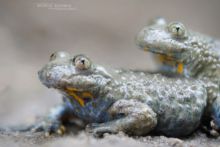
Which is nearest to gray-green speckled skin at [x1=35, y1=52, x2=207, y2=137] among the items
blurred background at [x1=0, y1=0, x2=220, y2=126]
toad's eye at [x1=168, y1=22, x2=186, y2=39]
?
toad's eye at [x1=168, y1=22, x2=186, y2=39]

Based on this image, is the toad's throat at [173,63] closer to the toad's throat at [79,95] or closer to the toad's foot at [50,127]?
the toad's throat at [79,95]

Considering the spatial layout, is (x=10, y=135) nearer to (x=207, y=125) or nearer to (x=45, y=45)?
(x=207, y=125)

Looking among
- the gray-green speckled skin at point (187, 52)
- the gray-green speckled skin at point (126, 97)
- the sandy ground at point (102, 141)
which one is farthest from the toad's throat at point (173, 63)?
the sandy ground at point (102, 141)

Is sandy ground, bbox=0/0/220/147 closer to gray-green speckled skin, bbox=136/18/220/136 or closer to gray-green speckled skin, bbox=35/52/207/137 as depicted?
gray-green speckled skin, bbox=35/52/207/137

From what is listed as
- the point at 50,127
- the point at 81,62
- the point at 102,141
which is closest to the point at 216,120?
the point at 102,141

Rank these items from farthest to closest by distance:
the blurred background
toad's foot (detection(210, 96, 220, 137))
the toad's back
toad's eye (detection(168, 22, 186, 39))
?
the blurred background
toad's eye (detection(168, 22, 186, 39))
toad's foot (detection(210, 96, 220, 137))
the toad's back

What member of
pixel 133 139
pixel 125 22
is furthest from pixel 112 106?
pixel 125 22

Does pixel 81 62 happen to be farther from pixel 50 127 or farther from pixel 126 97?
pixel 50 127
